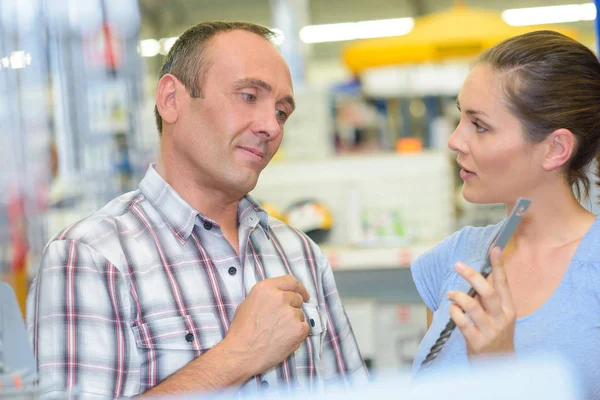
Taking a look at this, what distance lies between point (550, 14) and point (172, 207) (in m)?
11.8

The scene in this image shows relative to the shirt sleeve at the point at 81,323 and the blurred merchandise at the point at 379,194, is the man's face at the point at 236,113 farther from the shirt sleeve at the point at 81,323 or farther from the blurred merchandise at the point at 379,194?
the blurred merchandise at the point at 379,194

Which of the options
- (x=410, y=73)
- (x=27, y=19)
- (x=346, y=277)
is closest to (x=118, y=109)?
(x=27, y=19)

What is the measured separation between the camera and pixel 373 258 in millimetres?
3244

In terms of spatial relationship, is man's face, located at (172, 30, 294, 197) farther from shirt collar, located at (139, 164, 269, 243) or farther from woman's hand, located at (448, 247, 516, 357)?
woman's hand, located at (448, 247, 516, 357)

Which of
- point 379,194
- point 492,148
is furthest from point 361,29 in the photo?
point 492,148

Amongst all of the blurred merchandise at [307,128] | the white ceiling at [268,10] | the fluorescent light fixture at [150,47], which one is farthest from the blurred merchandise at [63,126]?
the fluorescent light fixture at [150,47]

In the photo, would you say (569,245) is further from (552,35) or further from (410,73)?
(410,73)

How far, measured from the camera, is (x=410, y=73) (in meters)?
6.34

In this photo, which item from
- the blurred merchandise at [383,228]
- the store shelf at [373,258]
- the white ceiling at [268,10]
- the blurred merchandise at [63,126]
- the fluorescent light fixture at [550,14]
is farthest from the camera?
the white ceiling at [268,10]

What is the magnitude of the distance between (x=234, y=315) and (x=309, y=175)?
2.43 m

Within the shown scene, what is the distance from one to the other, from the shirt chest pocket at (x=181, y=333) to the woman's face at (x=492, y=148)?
48 cm

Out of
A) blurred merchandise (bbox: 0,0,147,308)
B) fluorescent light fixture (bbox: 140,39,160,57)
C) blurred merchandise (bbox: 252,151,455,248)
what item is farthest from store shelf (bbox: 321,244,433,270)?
fluorescent light fixture (bbox: 140,39,160,57)

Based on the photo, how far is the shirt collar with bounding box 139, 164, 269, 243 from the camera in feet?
4.24

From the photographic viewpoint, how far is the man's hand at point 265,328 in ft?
3.72
